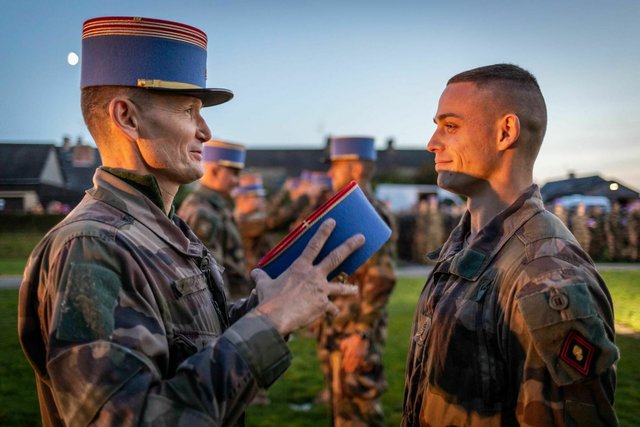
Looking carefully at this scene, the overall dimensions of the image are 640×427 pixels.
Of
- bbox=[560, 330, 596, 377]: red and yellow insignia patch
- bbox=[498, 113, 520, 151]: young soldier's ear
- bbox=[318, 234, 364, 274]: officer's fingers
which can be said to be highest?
bbox=[498, 113, 520, 151]: young soldier's ear

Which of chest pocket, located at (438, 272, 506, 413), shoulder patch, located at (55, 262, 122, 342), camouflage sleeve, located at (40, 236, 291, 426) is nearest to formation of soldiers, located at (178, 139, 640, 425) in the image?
chest pocket, located at (438, 272, 506, 413)

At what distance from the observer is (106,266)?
1927mm

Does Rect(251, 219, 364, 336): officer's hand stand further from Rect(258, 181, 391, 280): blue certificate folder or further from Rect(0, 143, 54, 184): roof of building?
Rect(0, 143, 54, 184): roof of building

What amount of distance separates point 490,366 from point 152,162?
1494mm

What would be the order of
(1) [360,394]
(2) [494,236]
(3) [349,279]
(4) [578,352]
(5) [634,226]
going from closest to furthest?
(4) [578,352] → (2) [494,236] → (1) [360,394] → (3) [349,279] → (5) [634,226]

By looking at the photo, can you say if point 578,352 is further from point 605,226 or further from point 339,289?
point 605,226

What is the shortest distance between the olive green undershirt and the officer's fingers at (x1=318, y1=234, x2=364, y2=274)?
27.8 inches

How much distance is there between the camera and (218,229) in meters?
7.33

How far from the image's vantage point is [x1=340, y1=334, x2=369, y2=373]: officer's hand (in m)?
6.44

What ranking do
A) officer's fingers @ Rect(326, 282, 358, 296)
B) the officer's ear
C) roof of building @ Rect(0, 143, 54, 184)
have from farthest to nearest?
roof of building @ Rect(0, 143, 54, 184)
the officer's ear
officer's fingers @ Rect(326, 282, 358, 296)

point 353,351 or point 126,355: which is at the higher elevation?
point 126,355

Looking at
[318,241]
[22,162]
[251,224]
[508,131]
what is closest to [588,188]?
[508,131]

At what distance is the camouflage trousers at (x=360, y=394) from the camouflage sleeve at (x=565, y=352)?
13.5ft

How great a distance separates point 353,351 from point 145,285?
471 cm
